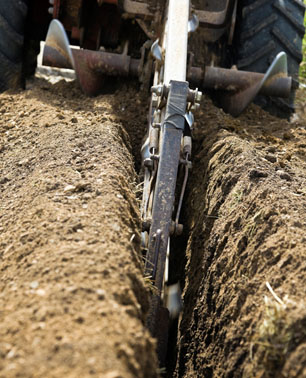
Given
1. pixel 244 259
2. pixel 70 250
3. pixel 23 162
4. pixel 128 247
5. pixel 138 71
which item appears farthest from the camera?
pixel 138 71

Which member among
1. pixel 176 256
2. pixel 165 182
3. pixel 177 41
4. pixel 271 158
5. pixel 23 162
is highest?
pixel 177 41

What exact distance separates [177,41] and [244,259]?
1.38 meters

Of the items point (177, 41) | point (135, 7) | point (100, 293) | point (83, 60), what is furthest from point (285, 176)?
point (135, 7)

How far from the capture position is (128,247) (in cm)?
198

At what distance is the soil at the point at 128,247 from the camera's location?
149 cm

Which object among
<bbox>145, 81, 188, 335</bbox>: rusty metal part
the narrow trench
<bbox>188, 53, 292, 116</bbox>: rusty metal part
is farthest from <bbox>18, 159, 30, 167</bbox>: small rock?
<bbox>188, 53, 292, 116</bbox>: rusty metal part

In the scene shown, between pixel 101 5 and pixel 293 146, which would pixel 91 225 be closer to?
pixel 293 146

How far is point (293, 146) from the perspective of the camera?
3.29 meters

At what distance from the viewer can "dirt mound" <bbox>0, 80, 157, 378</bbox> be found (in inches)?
54.8

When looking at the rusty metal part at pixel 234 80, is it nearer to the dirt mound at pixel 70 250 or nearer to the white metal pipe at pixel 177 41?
the white metal pipe at pixel 177 41

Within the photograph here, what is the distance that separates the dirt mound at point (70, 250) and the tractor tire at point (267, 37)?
4.31 ft

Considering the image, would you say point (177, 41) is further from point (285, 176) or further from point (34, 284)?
point (34, 284)

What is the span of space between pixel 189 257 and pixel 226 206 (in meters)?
0.36

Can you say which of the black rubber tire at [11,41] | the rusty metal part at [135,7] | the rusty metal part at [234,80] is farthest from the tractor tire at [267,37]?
the black rubber tire at [11,41]
